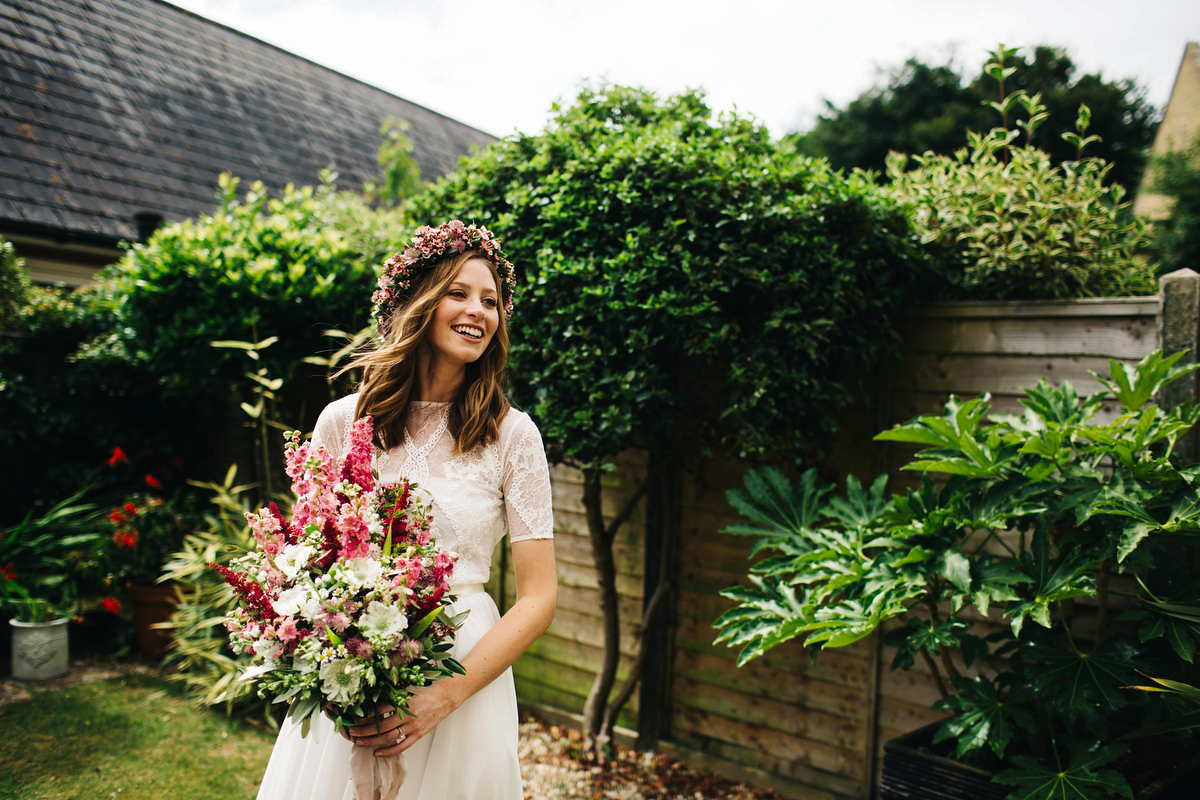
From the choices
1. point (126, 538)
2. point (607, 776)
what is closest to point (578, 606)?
point (607, 776)

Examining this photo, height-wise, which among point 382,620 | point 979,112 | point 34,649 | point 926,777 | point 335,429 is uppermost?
point 979,112

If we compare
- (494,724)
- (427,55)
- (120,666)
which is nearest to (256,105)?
(427,55)

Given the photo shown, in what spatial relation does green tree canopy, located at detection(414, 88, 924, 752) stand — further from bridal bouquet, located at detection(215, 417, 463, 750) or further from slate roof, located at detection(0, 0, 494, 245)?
slate roof, located at detection(0, 0, 494, 245)

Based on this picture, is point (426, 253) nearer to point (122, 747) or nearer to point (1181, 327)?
point (1181, 327)

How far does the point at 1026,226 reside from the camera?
119 inches

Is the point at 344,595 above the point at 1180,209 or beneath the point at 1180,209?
beneath

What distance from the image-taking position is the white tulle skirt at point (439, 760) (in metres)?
1.75

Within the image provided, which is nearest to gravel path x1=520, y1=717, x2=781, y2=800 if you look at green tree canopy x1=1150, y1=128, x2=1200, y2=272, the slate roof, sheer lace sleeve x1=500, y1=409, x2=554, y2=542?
sheer lace sleeve x1=500, y1=409, x2=554, y2=542

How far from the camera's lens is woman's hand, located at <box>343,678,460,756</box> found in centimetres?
154

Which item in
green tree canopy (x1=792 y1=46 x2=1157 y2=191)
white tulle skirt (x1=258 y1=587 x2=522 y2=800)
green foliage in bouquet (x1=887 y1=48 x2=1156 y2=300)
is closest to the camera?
white tulle skirt (x1=258 y1=587 x2=522 y2=800)

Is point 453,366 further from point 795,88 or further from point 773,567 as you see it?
point 795,88

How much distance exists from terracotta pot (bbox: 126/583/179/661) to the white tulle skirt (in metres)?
3.75

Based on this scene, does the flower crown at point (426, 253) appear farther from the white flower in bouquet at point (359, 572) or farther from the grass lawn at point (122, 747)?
the grass lawn at point (122, 747)

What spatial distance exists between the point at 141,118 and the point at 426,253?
28.2 feet
